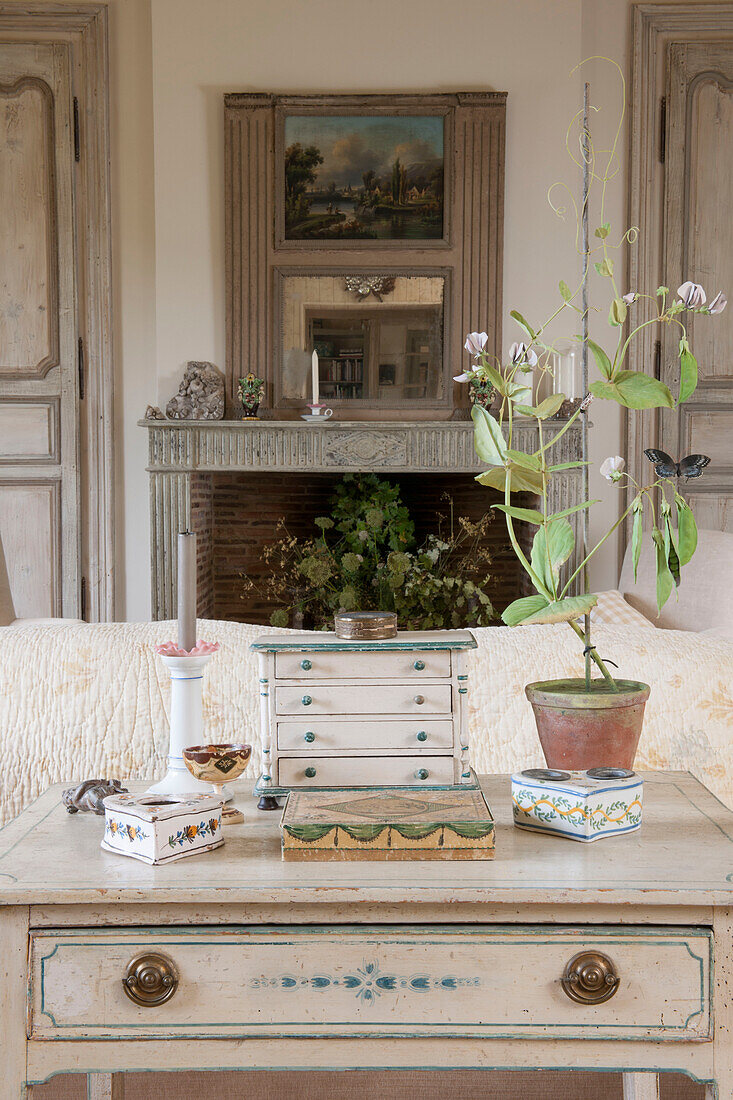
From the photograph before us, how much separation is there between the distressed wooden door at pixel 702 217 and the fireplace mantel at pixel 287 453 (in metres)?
0.72

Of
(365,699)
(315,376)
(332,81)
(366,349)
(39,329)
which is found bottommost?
(365,699)

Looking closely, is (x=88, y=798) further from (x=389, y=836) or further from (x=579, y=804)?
(x=579, y=804)

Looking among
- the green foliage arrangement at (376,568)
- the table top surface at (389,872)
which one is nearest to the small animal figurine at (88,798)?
the table top surface at (389,872)

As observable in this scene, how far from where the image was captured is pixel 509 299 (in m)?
4.56

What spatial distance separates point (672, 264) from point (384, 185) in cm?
142

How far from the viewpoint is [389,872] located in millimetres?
899

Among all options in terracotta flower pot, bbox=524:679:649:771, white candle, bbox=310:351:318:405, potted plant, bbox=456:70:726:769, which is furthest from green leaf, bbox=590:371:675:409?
white candle, bbox=310:351:318:405

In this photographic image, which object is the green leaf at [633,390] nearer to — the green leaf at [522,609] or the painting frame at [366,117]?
the green leaf at [522,609]

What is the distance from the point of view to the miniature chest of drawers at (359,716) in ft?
3.49

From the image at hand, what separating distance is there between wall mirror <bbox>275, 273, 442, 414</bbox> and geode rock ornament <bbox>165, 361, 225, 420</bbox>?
316 millimetres

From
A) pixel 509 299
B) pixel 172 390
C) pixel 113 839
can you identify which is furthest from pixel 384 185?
pixel 113 839

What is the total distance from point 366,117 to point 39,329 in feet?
6.00

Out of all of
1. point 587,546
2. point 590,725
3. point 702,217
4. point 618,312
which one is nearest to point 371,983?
point 590,725

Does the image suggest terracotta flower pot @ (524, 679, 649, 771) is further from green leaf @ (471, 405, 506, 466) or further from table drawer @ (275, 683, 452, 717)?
green leaf @ (471, 405, 506, 466)
